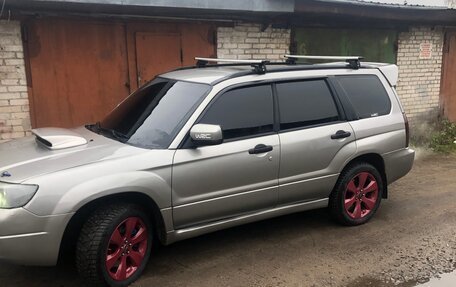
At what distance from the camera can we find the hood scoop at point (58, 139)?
391 centimetres

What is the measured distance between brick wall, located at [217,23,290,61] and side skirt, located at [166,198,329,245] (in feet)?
12.2

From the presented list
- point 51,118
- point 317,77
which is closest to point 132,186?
point 317,77

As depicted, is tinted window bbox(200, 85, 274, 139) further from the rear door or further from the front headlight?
the front headlight

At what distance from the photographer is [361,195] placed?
201 inches

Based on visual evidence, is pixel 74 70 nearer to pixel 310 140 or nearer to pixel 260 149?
pixel 260 149

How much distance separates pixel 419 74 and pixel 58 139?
8616 mm

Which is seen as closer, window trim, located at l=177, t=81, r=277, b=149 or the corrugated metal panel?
window trim, located at l=177, t=81, r=277, b=149

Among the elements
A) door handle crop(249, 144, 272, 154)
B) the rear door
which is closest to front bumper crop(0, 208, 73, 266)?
door handle crop(249, 144, 272, 154)

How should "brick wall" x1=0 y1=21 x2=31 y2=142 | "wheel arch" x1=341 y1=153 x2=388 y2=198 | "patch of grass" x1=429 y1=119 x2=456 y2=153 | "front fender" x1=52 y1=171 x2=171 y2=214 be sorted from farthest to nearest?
"patch of grass" x1=429 y1=119 x2=456 y2=153, "brick wall" x1=0 y1=21 x2=31 y2=142, "wheel arch" x1=341 y1=153 x2=388 y2=198, "front fender" x1=52 y1=171 x2=171 y2=214

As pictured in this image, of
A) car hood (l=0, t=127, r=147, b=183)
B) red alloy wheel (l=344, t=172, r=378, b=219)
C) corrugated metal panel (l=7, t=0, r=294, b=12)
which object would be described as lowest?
red alloy wheel (l=344, t=172, r=378, b=219)

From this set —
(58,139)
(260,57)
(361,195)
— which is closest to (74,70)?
(58,139)

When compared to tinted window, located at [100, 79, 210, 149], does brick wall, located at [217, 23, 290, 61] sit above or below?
above

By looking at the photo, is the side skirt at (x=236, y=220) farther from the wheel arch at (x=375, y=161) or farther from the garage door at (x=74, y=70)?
→ the garage door at (x=74, y=70)

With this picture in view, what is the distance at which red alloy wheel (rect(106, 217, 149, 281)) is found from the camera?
3646mm
